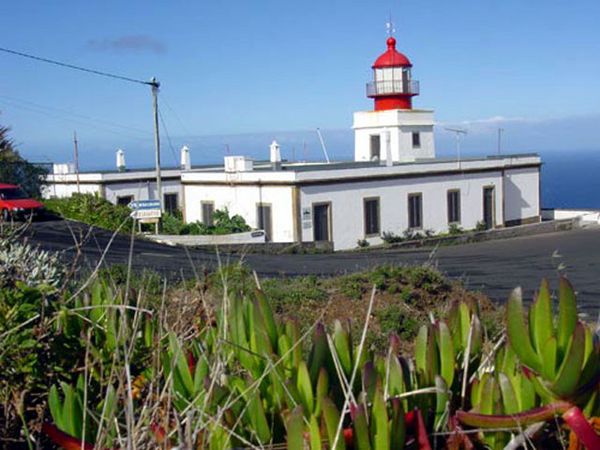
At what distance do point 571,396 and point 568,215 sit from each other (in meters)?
40.6

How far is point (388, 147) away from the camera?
1451 inches

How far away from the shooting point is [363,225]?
32.9 m

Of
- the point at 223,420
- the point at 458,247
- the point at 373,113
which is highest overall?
the point at 373,113

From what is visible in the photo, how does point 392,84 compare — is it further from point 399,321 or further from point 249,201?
point 399,321

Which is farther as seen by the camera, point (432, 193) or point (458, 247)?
point (432, 193)

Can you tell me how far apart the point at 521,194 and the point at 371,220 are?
364 inches

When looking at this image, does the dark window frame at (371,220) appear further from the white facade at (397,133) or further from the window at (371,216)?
the white facade at (397,133)

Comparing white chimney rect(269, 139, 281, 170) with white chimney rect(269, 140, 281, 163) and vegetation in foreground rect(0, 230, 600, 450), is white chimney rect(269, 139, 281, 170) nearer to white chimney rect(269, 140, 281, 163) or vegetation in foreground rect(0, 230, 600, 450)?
white chimney rect(269, 140, 281, 163)

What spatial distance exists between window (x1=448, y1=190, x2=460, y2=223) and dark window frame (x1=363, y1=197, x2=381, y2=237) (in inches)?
147

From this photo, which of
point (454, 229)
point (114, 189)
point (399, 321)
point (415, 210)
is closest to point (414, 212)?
point (415, 210)

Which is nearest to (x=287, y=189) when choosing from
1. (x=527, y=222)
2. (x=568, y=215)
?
(x=527, y=222)

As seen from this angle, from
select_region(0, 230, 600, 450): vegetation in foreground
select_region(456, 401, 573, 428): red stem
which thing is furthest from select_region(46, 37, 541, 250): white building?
select_region(456, 401, 573, 428): red stem

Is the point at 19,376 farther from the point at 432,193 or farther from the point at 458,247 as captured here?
the point at 432,193

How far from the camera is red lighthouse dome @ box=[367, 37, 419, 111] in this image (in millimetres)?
40625
